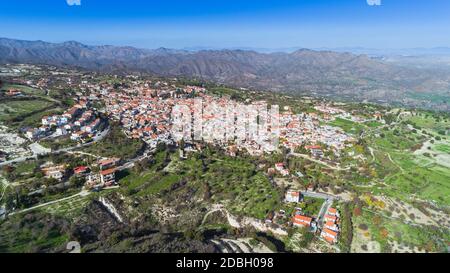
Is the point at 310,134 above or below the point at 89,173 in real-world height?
below

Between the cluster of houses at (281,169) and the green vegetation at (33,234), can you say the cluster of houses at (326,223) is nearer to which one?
the cluster of houses at (281,169)

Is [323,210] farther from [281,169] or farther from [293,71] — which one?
[293,71]

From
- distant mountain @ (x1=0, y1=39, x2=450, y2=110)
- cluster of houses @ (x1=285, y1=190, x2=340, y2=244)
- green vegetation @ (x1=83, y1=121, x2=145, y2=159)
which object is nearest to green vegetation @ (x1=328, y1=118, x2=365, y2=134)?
cluster of houses @ (x1=285, y1=190, x2=340, y2=244)

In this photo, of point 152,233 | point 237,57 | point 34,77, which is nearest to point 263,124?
point 152,233

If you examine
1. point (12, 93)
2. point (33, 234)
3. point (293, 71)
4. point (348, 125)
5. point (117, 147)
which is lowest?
point (348, 125)

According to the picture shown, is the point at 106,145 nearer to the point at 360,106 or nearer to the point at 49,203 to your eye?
the point at 49,203

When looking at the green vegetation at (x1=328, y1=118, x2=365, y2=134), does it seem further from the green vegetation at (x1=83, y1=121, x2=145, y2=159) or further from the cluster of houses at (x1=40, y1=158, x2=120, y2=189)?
the cluster of houses at (x1=40, y1=158, x2=120, y2=189)

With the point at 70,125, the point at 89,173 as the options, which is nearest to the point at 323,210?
the point at 89,173

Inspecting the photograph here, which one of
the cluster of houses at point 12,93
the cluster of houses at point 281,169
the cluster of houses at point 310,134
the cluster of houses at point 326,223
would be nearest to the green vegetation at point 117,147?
the cluster of houses at point 281,169
